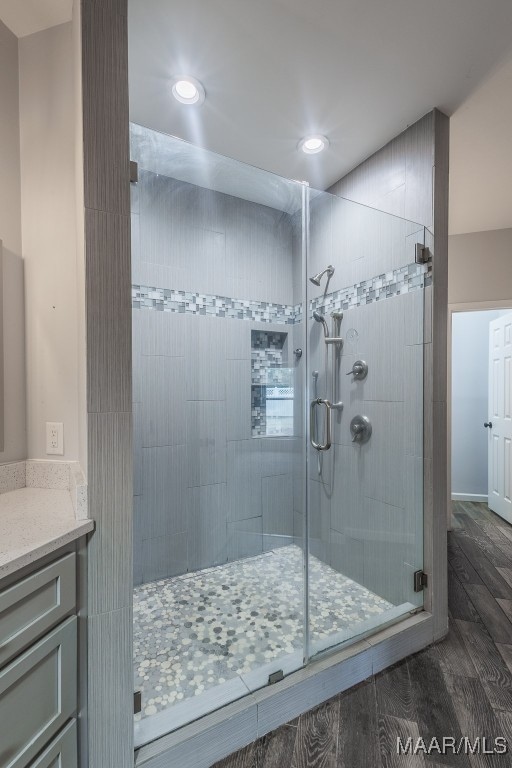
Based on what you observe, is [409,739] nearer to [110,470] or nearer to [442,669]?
[442,669]

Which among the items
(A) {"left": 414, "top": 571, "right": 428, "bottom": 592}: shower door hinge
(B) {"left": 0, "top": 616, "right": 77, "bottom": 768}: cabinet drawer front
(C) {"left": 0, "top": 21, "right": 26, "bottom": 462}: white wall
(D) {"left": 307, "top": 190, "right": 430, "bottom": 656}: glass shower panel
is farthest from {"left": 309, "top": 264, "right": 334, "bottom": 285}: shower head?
(B) {"left": 0, "top": 616, "right": 77, "bottom": 768}: cabinet drawer front

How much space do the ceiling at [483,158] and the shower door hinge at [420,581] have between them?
243cm

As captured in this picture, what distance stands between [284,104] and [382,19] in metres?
0.51

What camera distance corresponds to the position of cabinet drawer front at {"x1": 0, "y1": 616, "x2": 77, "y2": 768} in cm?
79

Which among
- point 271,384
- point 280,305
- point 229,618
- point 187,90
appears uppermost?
point 187,90

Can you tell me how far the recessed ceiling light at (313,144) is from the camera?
1.94m

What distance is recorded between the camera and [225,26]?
133cm

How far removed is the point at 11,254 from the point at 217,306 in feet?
3.54

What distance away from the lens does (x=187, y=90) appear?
161cm

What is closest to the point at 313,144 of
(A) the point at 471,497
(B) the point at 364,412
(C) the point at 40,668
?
(B) the point at 364,412

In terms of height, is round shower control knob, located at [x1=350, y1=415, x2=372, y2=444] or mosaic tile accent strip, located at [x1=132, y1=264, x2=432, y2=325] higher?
mosaic tile accent strip, located at [x1=132, y1=264, x2=432, y2=325]

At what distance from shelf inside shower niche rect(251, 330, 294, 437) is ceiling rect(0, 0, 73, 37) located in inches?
62.2

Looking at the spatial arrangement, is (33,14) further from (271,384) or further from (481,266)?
(481,266)
